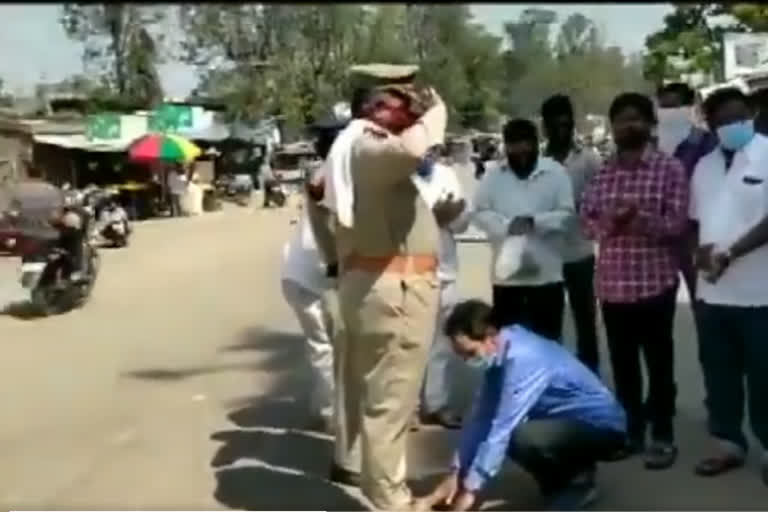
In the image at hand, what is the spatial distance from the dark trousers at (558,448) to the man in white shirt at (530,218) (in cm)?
121

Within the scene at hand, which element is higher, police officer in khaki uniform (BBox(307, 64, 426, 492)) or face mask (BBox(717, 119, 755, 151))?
face mask (BBox(717, 119, 755, 151))

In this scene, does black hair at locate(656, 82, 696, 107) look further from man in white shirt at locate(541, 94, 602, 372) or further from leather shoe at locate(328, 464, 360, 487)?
leather shoe at locate(328, 464, 360, 487)

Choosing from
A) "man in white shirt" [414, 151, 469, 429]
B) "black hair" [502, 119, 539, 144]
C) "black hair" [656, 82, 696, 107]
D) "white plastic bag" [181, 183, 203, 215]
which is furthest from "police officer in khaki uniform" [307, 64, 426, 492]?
"white plastic bag" [181, 183, 203, 215]

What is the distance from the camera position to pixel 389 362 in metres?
5.12

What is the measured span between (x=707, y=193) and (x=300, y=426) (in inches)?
100.0

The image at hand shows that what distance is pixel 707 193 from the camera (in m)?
5.75

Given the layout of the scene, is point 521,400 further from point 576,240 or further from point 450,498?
point 576,240

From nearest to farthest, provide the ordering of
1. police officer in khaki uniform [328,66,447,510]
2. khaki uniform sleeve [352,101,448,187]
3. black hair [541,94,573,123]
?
khaki uniform sleeve [352,101,448,187] → police officer in khaki uniform [328,66,447,510] → black hair [541,94,573,123]

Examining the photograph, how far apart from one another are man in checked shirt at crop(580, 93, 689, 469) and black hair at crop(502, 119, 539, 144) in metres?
0.54

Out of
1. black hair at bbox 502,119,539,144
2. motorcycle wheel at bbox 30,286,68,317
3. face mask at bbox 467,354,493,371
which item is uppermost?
black hair at bbox 502,119,539,144

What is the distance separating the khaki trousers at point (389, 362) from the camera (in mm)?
5098

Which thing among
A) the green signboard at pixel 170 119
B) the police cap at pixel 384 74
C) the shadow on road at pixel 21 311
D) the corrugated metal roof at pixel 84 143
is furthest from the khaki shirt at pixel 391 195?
the green signboard at pixel 170 119

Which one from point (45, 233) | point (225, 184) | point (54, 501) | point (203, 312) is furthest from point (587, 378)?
point (225, 184)

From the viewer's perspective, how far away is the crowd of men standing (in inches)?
201
